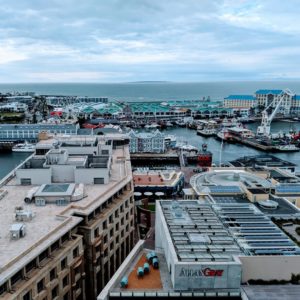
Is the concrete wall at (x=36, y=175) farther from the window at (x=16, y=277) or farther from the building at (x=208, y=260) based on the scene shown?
the window at (x=16, y=277)

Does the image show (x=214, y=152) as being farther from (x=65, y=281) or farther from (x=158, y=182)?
(x=65, y=281)

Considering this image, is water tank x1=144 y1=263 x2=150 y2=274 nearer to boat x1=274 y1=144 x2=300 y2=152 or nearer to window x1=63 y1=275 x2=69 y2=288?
window x1=63 y1=275 x2=69 y2=288

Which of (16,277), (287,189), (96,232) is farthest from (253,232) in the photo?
(287,189)

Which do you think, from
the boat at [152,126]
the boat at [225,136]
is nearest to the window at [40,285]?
the boat at [225,136]

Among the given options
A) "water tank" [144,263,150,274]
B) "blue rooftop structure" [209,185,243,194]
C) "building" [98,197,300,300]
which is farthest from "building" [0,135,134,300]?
"blue rooftop structure" [209,185,243,194]

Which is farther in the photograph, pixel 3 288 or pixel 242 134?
pixel 242 134

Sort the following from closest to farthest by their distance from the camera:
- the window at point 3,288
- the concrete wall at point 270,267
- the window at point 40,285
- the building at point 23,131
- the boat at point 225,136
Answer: the window at point 3,288 < the window at point 40,285 < the concrete wall at point 270,267 < the building at point 23,131 < the boat at point 225,136

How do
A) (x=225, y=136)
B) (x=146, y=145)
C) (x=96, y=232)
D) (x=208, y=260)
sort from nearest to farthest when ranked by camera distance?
(x=208, y=260) → (x=96, y=232) → (x=146, y=145) → (x=225, y=136)
